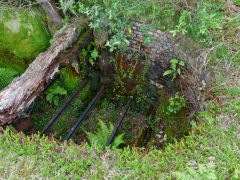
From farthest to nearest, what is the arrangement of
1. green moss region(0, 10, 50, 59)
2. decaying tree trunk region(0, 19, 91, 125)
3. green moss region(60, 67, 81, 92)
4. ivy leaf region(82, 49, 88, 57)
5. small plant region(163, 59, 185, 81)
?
green moss region(60, 67, 81, 92), ivy leaf region(82, 49, 88, 57), green moss region(0, 10, 50, 59), small plant region(163, 59, 185, 81), decaying tree trunk region(0, 19, 91, 125)

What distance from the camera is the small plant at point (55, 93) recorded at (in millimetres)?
5539

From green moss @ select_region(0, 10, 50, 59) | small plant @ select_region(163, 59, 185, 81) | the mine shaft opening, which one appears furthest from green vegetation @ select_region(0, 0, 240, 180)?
green moss @ select_region(0, 10, 50, 59)

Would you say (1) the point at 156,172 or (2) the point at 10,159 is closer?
(1) the point at 156,172

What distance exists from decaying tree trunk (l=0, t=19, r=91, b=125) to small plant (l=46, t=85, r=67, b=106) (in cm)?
153

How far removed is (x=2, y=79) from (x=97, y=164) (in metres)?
4.13

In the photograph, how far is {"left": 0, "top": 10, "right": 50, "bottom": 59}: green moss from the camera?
4578 millimetres

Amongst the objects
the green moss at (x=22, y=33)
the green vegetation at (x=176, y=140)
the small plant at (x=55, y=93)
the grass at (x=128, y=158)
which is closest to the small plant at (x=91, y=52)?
the green vegetation at (x=176, y=140)

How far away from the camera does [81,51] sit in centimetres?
472

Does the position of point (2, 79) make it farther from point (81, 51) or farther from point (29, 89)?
point (81, 51)

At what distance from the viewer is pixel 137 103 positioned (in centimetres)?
621

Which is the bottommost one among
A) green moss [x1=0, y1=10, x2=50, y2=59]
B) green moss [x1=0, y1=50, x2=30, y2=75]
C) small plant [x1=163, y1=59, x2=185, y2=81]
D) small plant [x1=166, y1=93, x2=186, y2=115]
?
small plant [x1=166, y1=93, x2=186, y2=115]

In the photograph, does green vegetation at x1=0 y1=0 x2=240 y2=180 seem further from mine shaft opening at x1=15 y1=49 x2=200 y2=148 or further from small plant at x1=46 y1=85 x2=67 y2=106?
small plant at x1=46 y1=85 x2=67 y2=106

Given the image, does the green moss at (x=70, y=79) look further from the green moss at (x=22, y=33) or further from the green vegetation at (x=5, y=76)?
the green vegetation at (x=5, y=76)

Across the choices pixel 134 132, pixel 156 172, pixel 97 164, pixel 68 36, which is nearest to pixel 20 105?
pixel 68 36
